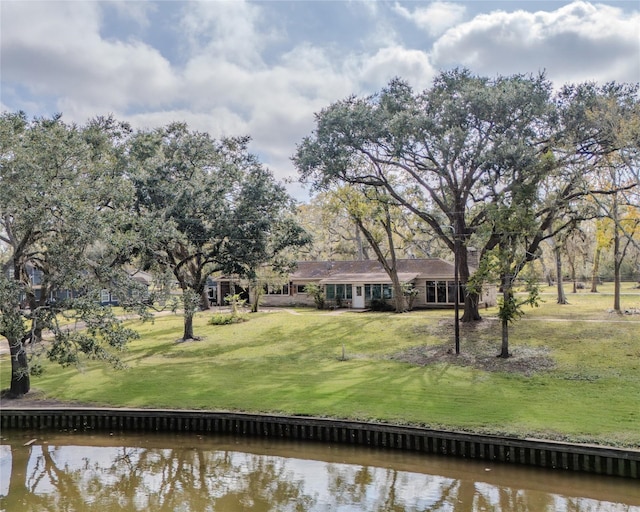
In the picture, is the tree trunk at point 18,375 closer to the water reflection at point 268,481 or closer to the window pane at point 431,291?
the water reflection at point 268,481

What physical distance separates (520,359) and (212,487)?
14520 mm

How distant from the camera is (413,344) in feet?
84.8

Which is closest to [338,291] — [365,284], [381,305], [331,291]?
[331,291]

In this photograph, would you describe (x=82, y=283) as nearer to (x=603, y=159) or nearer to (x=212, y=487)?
(x=212, y=487)

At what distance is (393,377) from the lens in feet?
66.9

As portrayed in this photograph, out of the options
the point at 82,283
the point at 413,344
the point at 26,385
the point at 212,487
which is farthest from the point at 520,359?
the point at 26,385

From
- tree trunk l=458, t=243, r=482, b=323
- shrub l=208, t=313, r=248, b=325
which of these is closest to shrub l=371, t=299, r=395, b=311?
tree trunk l=458, t=243, r=482, b=323

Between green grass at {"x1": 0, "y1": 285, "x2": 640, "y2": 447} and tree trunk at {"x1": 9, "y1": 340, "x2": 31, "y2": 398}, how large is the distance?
911 mm

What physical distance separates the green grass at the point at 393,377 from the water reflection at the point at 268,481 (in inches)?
54.7

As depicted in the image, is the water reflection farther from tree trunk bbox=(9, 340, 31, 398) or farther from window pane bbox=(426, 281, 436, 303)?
window pane bbox=(426, 281, 436, 303)

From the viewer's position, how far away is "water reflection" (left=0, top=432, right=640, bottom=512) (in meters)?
11.6

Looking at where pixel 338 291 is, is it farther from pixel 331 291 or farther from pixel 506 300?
pixel 506 300

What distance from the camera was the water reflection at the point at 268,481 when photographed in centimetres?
1161

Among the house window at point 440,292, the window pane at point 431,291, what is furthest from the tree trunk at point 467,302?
the window pane at point 431,291
